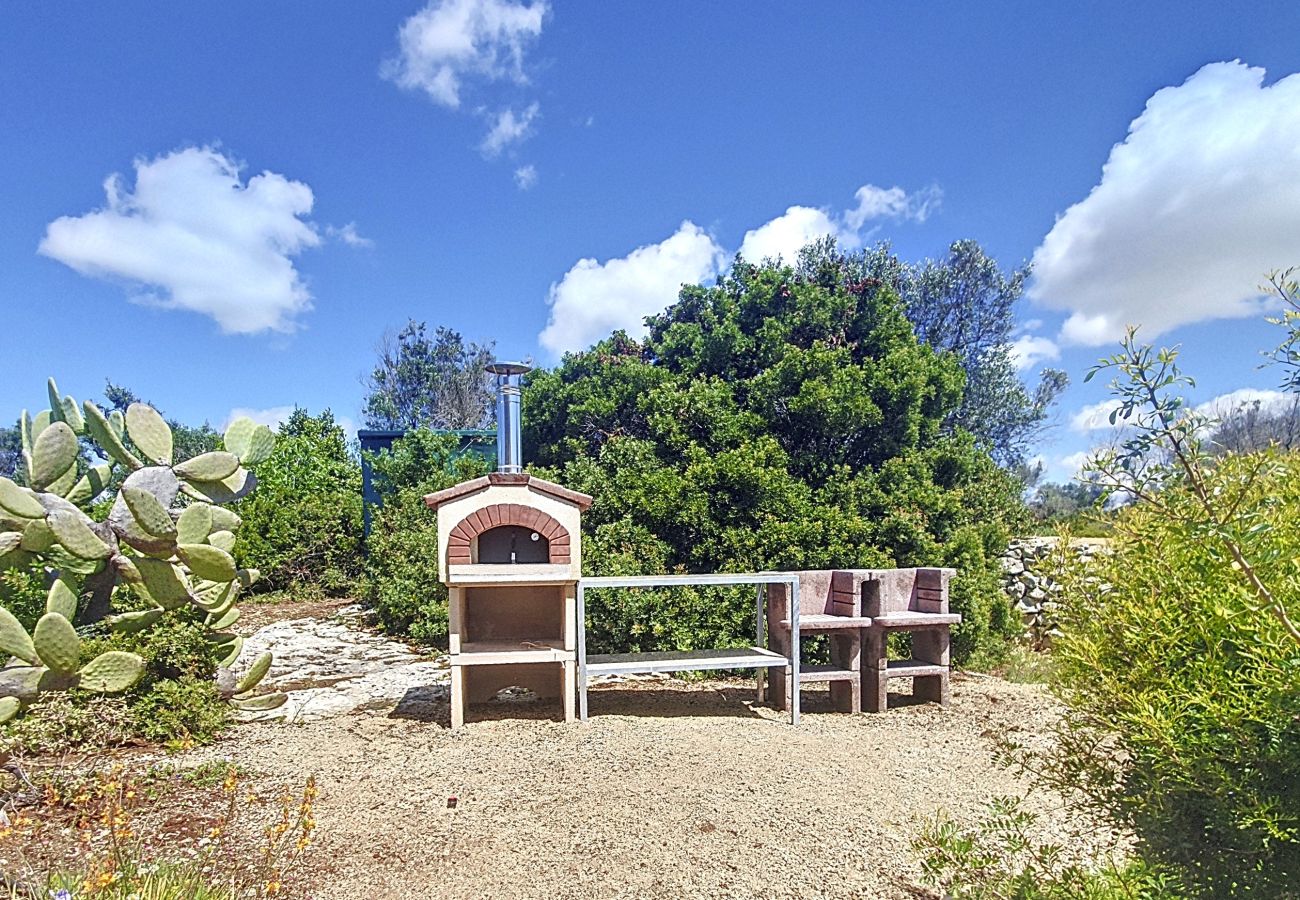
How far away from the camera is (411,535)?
7.99m

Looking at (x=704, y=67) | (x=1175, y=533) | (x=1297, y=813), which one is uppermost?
(x=704, y=67)

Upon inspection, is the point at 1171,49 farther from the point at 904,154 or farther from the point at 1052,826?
the point at 1052,826

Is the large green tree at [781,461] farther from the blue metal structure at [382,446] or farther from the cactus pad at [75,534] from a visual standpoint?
the cactus pad at [75,534]

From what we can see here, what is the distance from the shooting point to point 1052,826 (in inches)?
116

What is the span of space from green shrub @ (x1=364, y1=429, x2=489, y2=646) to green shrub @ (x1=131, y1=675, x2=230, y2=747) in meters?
2.46

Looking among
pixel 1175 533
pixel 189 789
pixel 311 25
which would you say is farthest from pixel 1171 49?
pixel 189 789

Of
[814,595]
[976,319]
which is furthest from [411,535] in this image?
[976,319]

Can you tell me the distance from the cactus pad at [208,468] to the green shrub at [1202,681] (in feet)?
16.2

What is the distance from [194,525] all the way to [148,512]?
325 mm

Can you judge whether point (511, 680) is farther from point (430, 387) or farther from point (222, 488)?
point (430, 387)

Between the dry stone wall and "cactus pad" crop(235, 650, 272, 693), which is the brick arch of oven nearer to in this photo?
"cactus pad" crop(235, 650, 272, 693)

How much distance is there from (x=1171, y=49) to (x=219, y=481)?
23.7ft

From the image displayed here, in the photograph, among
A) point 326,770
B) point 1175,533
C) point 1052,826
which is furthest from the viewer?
point 326,770

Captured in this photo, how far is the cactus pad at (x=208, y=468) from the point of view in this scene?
181 inches
